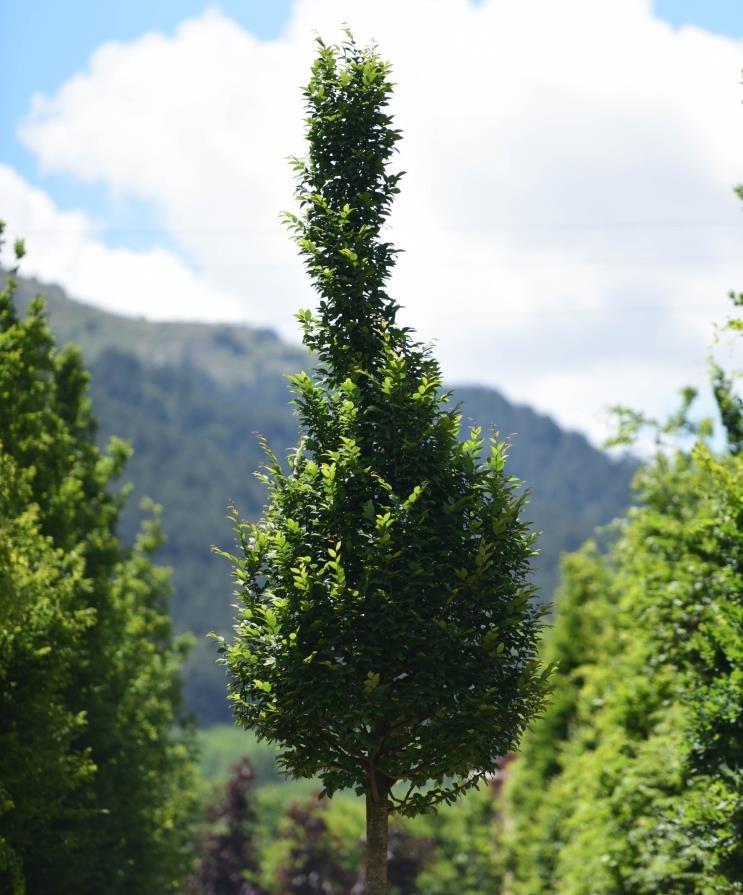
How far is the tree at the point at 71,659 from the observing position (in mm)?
18969

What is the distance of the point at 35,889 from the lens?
76.7ft

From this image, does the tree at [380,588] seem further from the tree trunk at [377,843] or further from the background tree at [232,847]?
the background tree at [232,847]

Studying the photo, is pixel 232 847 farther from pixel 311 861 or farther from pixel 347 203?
pixel 347 203

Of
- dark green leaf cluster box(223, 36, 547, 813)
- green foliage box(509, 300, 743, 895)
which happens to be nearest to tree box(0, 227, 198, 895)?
dark green leaf cluster box(223, 36, 547, 813)

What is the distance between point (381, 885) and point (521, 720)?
8.30ft

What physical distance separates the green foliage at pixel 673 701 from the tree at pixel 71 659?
8338 mm

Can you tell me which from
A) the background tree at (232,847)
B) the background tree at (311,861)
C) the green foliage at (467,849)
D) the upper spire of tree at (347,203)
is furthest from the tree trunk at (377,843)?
the green foliage at (467,849)

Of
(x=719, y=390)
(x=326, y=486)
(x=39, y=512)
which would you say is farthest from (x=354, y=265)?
(x=719, y=390)

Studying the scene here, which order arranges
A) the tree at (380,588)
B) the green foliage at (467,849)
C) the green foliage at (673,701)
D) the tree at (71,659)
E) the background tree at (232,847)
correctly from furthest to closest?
the green foliage at (467,849) → the background tree at (232,847) → the tree at (71,659) → the green foliage at (673,701) → the tree at (380,588)

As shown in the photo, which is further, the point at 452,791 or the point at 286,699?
the point at 452,791

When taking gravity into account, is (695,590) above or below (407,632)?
above

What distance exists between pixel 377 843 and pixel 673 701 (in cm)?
1530

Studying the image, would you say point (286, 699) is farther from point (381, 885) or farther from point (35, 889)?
point (35, 889)

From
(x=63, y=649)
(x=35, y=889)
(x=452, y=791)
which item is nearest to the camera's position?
(x=452, y=791)
